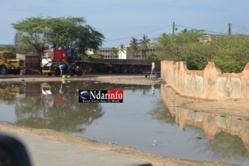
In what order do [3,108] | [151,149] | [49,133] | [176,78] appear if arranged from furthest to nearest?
[176,78], [3,108], [49,133], [151,149]

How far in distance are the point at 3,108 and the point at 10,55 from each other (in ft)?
100

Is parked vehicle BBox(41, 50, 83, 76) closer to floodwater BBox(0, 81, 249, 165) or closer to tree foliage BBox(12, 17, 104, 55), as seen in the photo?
tree foliage BBox(12, 17, 104, 55)

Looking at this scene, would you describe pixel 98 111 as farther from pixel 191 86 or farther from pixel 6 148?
pixel 6 148

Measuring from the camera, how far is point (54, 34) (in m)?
61.2

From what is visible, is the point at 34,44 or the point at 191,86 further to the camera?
the point at 34,44

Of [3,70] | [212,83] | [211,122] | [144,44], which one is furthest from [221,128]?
[144,44]

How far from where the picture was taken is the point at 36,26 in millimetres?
61969

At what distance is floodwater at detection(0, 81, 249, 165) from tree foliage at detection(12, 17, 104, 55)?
38320 millimetres

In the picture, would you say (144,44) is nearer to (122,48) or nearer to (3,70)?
(122,48)

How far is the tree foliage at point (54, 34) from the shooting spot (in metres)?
60.9

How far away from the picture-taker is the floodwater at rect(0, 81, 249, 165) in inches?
443

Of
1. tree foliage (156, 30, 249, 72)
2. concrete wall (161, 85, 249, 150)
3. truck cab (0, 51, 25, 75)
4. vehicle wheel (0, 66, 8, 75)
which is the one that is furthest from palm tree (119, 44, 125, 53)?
concrete wall (161, 85, 249, 150)

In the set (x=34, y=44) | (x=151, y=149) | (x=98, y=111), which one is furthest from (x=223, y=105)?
(x=34, y=44)

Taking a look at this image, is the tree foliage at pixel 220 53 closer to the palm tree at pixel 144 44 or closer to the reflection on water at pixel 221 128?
the reflection on water at pixel 221 128
